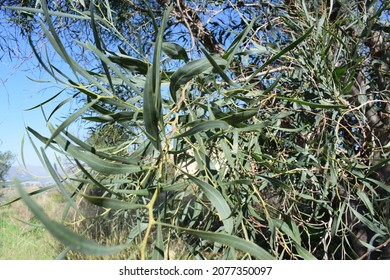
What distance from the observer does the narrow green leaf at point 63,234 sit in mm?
213

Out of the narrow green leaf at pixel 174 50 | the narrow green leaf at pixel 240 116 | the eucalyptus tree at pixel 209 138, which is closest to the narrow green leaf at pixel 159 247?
the eucalyptus tree at pixel 209 138

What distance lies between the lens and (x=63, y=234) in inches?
8.9

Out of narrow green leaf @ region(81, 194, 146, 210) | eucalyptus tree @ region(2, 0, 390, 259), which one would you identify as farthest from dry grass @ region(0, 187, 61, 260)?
narrow green leaf @ region(81, 194, 146, 210)

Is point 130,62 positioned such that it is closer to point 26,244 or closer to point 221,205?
point 221,205

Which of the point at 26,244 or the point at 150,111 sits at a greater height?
the point at 150,111

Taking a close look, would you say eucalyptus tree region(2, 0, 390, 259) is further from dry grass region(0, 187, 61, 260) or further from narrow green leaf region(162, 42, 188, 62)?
dry grass region(0, 187, 61, 260)

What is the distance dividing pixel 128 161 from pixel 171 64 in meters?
0.71

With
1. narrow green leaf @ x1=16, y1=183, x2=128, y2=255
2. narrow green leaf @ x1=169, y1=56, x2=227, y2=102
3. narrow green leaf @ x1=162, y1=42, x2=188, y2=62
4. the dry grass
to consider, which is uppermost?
narrow green leaf @ x1=162, y1=42, x2=188, y2=62

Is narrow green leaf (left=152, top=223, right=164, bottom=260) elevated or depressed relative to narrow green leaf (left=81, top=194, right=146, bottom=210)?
depressed

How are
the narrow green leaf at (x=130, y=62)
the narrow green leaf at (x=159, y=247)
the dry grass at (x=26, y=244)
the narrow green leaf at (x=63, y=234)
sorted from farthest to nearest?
1. the dry grass at (x=26, y=244)
2. the narrow green leaf at (x=130, y=62)
3. the narrow green leaf at (x=159, y=247)
4. the narrow green leaf at (x=63, y=234)

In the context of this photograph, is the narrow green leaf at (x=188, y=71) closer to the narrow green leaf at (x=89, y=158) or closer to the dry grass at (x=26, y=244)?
the narrow green leaf at (x=89, y=158)

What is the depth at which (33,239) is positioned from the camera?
3.12 m

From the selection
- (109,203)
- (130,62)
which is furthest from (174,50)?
(109,203)

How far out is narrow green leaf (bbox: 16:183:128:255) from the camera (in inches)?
8.4
